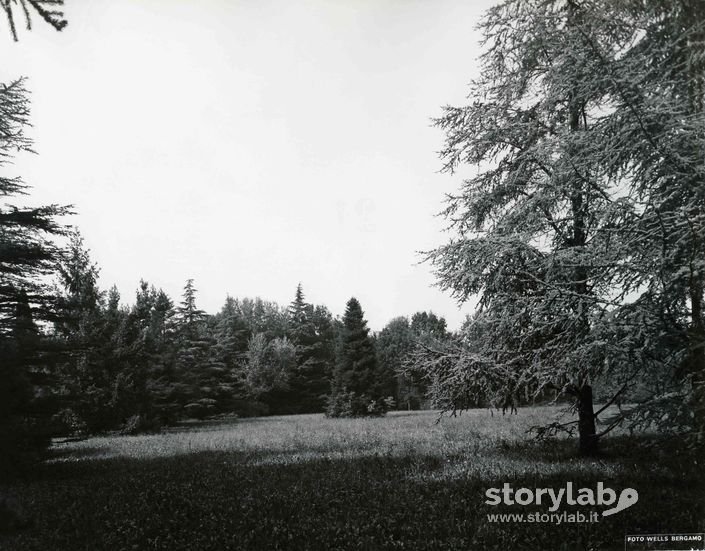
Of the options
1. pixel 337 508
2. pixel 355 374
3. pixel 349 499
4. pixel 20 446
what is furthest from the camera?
pixel 355 374

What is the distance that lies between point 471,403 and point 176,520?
5.88 m

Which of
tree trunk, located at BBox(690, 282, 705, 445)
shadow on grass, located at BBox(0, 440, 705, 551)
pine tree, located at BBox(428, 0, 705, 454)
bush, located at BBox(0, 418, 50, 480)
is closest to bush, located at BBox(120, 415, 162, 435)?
bush, located at BBox(0, 418, 50, 480)

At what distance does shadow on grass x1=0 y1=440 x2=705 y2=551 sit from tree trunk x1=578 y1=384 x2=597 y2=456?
1.54ft

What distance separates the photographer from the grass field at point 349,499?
5145mm

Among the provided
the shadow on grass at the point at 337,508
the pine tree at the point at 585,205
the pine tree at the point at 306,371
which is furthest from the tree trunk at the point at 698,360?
the pine tree at the point at 306,371

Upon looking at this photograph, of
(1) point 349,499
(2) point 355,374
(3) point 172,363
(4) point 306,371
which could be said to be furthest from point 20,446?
(4) point 306,371

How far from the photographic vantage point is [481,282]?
854 cm

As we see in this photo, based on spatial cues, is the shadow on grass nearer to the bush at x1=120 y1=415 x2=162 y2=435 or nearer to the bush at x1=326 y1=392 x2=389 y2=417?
the bush at x1=120 y1=415 x2=162 y2=435

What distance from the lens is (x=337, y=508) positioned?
249 inches

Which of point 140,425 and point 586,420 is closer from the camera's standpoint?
point 586,420

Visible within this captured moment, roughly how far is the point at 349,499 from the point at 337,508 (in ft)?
1.44

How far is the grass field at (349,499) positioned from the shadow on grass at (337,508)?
2 centimetres

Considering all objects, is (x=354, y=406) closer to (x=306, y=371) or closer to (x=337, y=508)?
(x=306, y=371)

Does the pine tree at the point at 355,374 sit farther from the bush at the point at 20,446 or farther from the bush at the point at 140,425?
the bush at the point at 20,446
